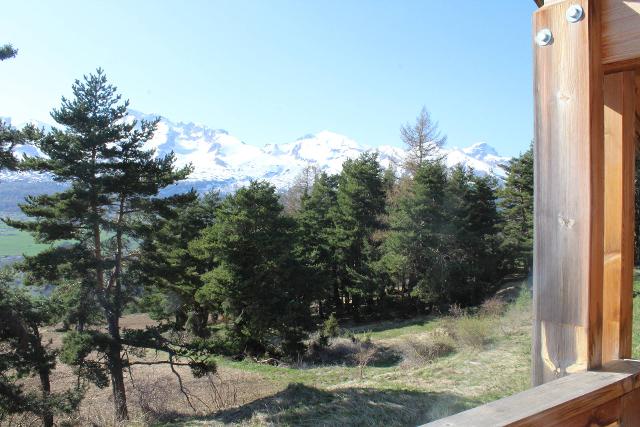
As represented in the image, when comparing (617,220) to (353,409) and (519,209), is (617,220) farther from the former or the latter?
(519,209)

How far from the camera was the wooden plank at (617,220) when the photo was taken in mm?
1620

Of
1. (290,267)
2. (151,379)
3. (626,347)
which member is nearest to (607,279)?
(626,347)

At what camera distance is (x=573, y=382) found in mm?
1374

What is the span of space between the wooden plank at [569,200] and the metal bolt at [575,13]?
0.05 ft

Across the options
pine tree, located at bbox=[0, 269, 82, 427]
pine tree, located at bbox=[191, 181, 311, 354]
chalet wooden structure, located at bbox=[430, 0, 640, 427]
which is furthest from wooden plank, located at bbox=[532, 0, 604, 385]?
pine tree, located at bbox=[191, 181, 311, 354]

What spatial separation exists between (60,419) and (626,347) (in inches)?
599

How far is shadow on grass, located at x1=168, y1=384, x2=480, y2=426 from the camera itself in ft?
23.8

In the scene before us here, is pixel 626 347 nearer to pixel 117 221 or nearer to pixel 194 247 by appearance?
pixel 117 221

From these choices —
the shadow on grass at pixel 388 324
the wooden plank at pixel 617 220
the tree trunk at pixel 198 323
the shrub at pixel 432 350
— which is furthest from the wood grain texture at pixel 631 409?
the shadow on grass at pixel 388 324

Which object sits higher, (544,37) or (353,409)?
(544,37)

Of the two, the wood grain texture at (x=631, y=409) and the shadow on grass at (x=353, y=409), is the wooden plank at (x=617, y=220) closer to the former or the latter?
the wood grain texture at (x=631, y=409)

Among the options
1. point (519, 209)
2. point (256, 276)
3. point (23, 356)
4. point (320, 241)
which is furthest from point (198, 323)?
point (519, 209)

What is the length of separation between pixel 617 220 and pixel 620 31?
0.61 m

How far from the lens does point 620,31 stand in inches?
59.3
